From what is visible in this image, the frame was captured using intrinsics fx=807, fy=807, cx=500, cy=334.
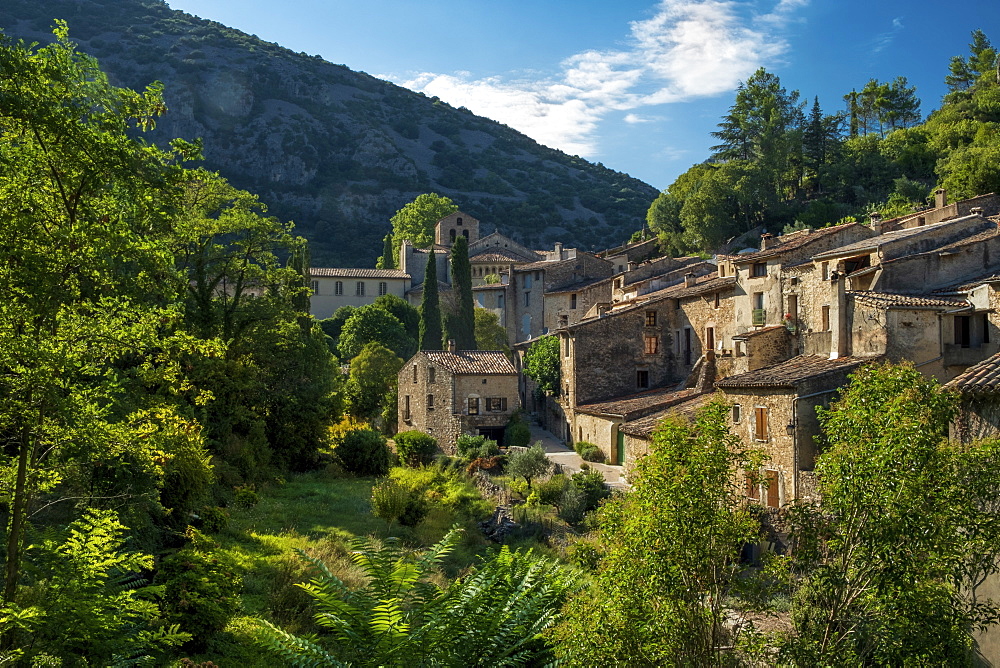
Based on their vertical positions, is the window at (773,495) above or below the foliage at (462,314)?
below

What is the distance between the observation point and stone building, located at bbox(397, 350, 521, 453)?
42750mm

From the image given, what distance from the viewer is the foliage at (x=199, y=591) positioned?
49.5 feet

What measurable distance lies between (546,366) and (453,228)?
49469 millimetres

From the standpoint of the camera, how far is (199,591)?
1548 cm

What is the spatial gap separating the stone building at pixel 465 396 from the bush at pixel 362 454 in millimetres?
5086

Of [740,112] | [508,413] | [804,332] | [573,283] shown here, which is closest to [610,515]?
[804,332]

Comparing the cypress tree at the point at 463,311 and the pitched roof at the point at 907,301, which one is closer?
the pitched roof at the point at 907,301

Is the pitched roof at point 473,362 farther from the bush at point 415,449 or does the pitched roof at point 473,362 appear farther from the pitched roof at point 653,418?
the pitched roof at point 653,418

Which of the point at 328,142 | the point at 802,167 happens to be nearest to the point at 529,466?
the point at 802,167

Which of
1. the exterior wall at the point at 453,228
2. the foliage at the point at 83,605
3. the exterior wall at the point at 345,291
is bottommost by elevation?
the foliage at the point at 83,605

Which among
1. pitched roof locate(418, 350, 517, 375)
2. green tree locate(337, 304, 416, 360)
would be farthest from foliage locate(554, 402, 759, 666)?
green tree locate(337, 304, 416, 360)

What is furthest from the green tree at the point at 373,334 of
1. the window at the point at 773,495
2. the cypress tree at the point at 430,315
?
the window at the point at 773,495

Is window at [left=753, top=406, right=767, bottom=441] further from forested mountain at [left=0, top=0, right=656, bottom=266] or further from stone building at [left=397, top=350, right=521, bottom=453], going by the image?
forested mountain at [left=0, top=0, right=656, bottom=266]

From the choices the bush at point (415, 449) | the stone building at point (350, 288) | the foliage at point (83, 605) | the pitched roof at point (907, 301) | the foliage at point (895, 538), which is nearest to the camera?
the foliage at point (895, 538)
